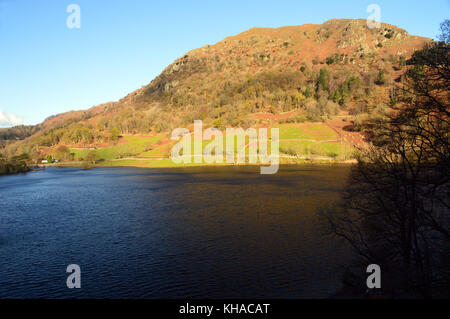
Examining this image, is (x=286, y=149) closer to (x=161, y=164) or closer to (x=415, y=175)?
(x=161, y=164)

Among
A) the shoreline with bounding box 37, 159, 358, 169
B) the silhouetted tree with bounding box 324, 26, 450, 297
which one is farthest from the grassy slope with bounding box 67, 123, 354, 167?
the silhouetted tree with bounding box 324, 26, 450, 297

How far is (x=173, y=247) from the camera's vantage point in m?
24.9

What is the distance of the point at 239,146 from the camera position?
111 meters

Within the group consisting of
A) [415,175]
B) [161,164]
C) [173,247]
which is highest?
[415,175]

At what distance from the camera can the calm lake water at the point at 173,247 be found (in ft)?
58.9

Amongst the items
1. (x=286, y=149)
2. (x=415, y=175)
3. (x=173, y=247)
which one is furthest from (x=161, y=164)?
(x=415, y=175)

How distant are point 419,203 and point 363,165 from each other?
3.35 metres

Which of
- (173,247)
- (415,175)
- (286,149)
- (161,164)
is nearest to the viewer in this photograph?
(415,175)

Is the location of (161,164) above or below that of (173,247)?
above

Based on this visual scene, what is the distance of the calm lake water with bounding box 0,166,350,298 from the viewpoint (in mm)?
17953

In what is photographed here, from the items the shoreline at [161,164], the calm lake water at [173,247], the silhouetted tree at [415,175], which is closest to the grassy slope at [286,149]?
the shoreline at [161,164]

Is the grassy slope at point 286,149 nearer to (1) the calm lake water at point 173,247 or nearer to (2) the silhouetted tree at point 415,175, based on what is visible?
(1) the calm lake water at point 173,247

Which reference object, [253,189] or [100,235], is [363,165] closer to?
[100,235]

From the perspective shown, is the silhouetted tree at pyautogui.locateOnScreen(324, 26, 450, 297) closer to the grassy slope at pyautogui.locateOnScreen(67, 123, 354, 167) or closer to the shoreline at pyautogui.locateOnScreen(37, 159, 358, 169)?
the shoreline at pyautogui.locateOnScreen(37, 159, 358, 169)
